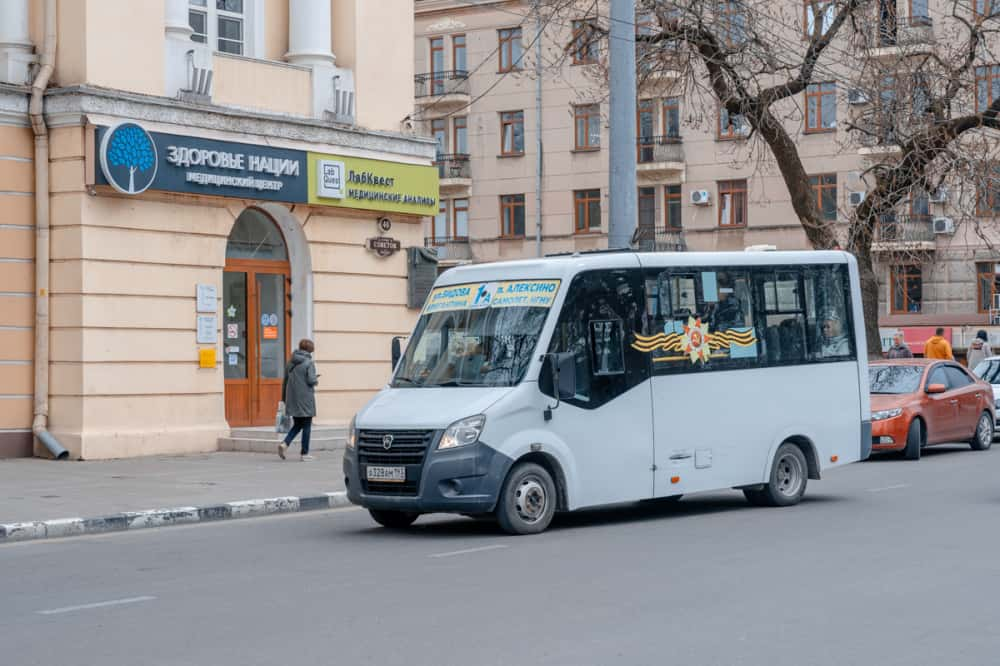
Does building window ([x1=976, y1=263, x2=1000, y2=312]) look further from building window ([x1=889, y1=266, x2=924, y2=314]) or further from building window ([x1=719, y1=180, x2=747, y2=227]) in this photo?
building window ([x1=719, y1=180, x2=747, y2=227])

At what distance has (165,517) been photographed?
584 inches

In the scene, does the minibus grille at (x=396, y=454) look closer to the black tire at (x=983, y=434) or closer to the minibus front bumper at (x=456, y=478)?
the minibus front bumper at (x=456, y=478)

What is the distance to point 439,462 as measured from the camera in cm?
1257

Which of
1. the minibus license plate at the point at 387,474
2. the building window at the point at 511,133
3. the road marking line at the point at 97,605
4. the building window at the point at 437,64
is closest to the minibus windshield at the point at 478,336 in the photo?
the minibus license plate at the point at 387,474

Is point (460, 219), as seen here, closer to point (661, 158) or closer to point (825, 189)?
point (661, 158)

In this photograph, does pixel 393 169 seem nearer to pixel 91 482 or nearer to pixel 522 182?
pixel 91 482

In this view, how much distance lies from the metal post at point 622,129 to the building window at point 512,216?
→ 121 feet

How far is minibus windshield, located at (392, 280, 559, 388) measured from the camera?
43.5 feet

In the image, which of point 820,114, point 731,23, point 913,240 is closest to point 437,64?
point 820,114

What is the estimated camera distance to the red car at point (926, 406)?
21.6m

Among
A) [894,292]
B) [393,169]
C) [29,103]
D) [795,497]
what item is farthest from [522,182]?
[795,497]

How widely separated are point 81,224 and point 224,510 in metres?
6.56

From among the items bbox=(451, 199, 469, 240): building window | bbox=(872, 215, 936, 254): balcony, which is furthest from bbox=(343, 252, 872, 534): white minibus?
bbox=(451, 199, 469, 240): building window

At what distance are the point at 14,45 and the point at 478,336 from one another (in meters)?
10.4
